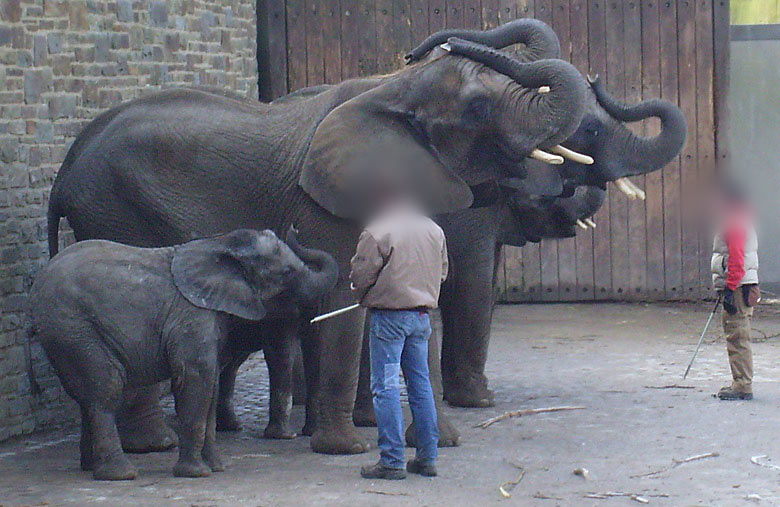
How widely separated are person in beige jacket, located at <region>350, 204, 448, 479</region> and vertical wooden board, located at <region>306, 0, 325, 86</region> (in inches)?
296

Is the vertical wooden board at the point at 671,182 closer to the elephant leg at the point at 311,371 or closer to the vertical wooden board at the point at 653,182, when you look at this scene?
the vertical wooden board at the point at 653,182

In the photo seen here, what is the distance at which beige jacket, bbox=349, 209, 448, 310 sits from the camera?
26.6 ft

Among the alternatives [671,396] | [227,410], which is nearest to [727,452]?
[671,396]

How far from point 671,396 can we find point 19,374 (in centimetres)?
455

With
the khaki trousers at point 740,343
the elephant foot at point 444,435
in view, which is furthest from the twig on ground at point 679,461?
the khaki trousers at point 740,343

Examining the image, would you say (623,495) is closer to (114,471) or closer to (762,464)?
(762,464)

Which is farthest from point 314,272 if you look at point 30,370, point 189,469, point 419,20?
point 419,20

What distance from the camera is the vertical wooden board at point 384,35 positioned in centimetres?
1552

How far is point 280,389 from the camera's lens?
374 inches

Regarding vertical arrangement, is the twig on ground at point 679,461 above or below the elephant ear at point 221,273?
below

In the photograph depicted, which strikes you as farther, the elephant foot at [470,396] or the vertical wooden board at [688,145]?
the vertical wooden board at [688,145]

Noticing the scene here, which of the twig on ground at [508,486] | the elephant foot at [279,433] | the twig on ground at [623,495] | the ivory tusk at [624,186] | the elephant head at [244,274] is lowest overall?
the twig on ground at [623,495]

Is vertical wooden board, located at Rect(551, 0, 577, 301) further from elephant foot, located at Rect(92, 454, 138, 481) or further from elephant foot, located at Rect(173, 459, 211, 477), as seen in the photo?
elephant foot, located at Rect(92, 454, 138, 481)

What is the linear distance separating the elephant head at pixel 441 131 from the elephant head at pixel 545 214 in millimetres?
1500
